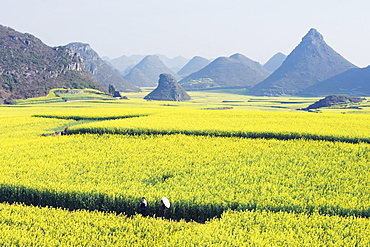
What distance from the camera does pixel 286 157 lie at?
23828 millimetres

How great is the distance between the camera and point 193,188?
17.7 m

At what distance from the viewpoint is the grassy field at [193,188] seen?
42.4 ft

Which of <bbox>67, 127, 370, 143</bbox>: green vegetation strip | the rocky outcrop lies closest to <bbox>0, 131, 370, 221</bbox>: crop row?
<bbox>67, 127, 370, 143</bbox>: green vegetation strip

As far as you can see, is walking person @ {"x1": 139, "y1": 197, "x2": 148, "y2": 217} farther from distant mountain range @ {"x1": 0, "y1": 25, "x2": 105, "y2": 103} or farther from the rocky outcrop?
the rocky outcrop

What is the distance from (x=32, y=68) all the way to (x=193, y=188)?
146156 mm

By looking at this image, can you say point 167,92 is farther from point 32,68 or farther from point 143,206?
point 143,206

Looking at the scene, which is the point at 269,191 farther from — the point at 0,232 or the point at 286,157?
the point at 0,232

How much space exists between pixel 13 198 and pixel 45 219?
4.90m

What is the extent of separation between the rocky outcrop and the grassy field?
15353 cm

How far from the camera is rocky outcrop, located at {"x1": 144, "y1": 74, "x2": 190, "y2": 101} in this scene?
185 m

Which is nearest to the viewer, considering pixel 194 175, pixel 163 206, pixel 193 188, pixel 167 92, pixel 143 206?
pixel 163 206

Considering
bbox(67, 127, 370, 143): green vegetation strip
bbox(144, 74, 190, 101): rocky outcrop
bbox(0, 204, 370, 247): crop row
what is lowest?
bbox(0, 204, 370, 247): crop row

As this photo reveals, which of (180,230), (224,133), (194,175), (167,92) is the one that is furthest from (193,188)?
(167,92)

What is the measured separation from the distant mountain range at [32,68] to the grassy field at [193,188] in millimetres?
100546
